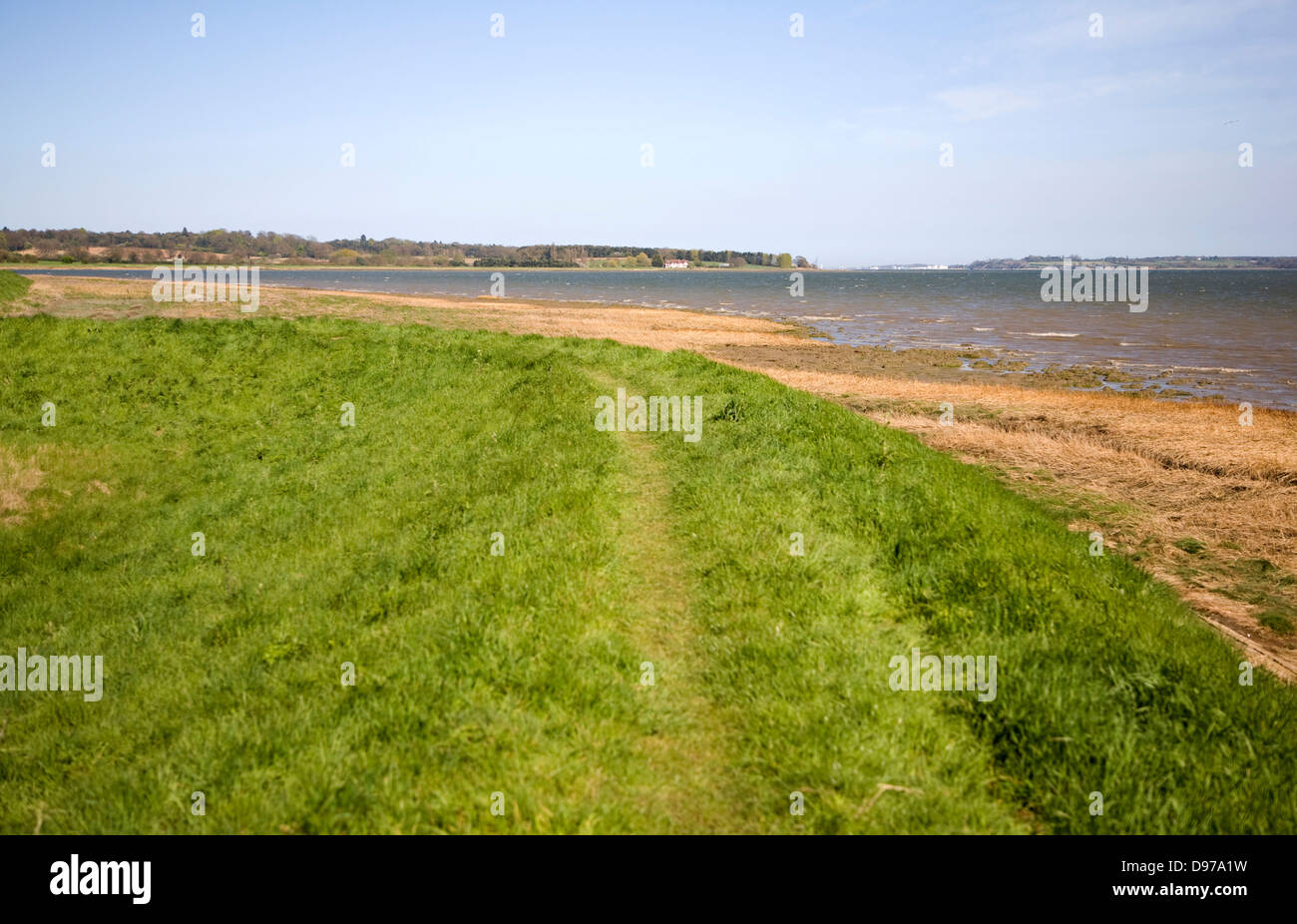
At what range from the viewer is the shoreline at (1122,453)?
1184 centimetres

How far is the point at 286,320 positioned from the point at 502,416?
55.0 ft

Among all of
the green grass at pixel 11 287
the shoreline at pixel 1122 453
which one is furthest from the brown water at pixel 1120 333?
the green grass at pixel 11 287

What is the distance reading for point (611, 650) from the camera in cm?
730

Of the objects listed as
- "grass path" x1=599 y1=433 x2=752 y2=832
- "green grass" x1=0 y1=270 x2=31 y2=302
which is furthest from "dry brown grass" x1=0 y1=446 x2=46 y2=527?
"green grass" x1=0 y1=270 x2=31 y2=302

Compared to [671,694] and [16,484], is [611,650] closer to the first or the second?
[671,694]

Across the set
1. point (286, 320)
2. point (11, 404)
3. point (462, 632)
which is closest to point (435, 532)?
point (462, 632)

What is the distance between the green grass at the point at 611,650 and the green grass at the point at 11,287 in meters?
20.6

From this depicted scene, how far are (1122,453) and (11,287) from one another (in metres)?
46.2

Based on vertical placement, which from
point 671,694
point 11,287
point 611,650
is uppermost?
point 11,287

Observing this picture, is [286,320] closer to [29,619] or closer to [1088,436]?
[29,619]

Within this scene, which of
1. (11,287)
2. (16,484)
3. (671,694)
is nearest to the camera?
(671,694)

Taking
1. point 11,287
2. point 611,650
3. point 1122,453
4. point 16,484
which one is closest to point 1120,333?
point 1122,453

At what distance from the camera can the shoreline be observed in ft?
38.8

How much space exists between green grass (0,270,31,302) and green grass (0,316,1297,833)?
67.5 ft
